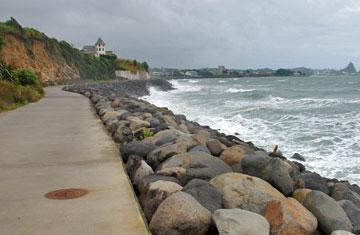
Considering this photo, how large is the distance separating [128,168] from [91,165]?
0.60 meters

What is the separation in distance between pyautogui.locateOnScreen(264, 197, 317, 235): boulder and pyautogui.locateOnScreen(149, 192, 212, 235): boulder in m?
0.68

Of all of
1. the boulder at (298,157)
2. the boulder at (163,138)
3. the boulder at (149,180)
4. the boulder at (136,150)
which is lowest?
the boulder at (298,157)

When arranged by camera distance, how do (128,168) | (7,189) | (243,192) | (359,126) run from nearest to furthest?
(243,192) → (7,189) → (128,168) → (359,126)

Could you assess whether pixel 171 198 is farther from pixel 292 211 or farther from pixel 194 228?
pixel 292 211

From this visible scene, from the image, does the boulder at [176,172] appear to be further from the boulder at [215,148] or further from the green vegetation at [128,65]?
the green vegetation at [128,65]

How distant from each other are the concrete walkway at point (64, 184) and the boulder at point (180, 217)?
0.19 meters

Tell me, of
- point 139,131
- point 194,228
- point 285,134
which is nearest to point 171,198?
point 194,228

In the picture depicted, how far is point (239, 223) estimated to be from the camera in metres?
4.14

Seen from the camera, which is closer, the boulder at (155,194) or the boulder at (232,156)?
the boulder at (155,194)

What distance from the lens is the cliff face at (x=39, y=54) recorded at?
43.7 metres

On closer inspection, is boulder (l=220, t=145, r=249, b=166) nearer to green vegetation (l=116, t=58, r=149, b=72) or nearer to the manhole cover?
the manhole cover

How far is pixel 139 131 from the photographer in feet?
32.1

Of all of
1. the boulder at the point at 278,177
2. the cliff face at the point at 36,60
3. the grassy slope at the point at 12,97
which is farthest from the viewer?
the cliff face at the point at 36,60

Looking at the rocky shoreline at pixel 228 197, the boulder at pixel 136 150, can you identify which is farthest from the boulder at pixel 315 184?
the boulder at pixel 136 150
